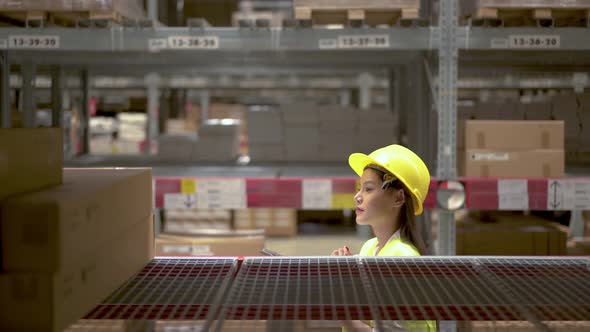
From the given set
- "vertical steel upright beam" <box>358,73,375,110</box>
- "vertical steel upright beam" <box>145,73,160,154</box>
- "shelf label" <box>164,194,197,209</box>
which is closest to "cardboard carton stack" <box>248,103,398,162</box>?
"shelf label" <box>164,194,197,209</box>

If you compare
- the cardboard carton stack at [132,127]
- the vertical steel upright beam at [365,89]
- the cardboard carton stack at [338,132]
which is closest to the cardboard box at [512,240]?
the cardboard carton stack at [338,132]

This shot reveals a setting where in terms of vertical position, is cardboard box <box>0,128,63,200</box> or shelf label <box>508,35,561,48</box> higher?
shelf label <box>508,35,561,48</box>

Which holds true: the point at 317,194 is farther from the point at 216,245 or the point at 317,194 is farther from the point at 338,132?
the point at 338,132

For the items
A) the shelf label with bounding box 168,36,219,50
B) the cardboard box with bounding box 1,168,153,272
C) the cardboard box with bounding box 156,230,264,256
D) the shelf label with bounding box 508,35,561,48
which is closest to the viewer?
the cardboard box with bounding box 1,168,153,272

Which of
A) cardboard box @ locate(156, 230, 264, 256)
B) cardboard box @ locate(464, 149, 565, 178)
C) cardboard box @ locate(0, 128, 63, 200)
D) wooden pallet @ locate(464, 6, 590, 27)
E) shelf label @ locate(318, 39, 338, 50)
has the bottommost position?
cardboard box @ locate(156, 230, 264, 256)

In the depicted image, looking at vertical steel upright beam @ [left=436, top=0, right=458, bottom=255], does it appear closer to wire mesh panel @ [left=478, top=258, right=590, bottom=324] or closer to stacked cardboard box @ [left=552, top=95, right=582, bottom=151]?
stacked cardboard box @ [left=552, top=95, right=582, bottom=151]

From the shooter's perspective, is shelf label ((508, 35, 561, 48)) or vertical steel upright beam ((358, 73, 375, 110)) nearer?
shelf label ((508, 35, 561, 48))

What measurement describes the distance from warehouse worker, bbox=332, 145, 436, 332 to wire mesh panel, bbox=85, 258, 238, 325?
0.66 metres

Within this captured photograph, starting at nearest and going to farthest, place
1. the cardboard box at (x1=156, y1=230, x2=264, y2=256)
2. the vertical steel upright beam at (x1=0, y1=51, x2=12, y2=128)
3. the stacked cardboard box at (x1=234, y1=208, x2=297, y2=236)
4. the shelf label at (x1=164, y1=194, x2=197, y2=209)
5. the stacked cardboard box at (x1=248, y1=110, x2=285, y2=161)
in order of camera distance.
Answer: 1. the shelf label at (x1=164, y1=194, x2=197, y2=209)
2. the cardboard box at (x1=156, y1=230, x2=264, y2=256)
3. the vertical steel upright beam at (x1=0, y1=51, x2=12, y2=128)
4. the stacked cardboard box at (x1=248, y1=110, x2=285, y2=161)
5. the stacked cardboard box at (x1=234, y1=208, x2=297, y2=236)

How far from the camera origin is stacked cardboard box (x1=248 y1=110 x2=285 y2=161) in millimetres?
5395

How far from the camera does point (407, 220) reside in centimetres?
255

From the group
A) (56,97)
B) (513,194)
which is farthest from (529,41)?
(56,97)

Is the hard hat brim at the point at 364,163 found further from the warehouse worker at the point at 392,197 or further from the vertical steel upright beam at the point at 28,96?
the vertical steel upright beam at the point at 28,96

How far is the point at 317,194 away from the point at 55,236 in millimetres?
2735
